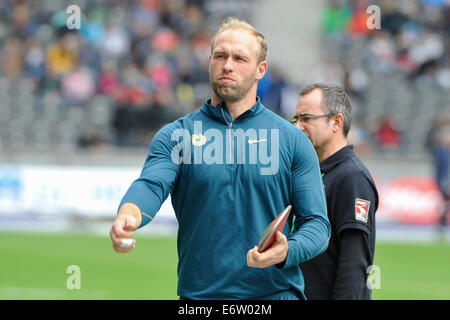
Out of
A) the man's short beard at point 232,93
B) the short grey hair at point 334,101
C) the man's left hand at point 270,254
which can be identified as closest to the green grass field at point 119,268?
the short grey hair at point 334,101

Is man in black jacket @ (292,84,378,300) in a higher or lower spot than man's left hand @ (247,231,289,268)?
higher

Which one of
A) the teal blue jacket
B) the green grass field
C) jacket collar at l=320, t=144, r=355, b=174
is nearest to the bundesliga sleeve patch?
jacket collar at l=320, t=144, r=355, b=174

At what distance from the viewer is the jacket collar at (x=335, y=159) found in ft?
17.4

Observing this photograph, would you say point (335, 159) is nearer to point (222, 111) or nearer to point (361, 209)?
point (361, 209)

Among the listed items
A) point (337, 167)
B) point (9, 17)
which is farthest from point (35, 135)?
point (337, 167)

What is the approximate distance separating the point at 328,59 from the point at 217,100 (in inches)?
830

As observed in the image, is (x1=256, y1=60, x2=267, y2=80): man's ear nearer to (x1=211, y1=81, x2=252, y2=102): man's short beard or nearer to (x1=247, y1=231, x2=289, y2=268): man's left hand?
(x1=211, y1=81, x2=252, y2=102): man's short beard

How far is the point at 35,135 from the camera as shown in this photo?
2175 centimetres

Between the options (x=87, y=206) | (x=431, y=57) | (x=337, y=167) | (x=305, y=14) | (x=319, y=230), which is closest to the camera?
(x=319, y=230)

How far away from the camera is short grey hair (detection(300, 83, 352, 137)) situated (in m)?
5.39

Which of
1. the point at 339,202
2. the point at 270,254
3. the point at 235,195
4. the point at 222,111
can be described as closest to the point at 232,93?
the point at 222,111

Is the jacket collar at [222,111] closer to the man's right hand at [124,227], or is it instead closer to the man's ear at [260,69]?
the man's ear at [260,69]

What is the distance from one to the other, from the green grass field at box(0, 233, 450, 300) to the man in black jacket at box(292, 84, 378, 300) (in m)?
6.13

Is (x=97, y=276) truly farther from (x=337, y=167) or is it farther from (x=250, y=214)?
(x=250, y=214)
